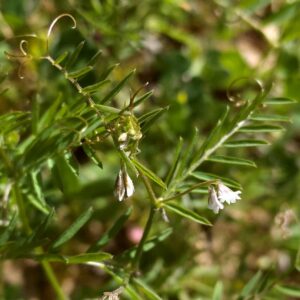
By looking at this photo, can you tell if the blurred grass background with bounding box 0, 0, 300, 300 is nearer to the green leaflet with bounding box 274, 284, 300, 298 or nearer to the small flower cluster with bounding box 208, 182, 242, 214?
the green leaflet with bounding box 274, 284, 300, 298

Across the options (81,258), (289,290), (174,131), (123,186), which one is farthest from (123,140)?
(174,131)

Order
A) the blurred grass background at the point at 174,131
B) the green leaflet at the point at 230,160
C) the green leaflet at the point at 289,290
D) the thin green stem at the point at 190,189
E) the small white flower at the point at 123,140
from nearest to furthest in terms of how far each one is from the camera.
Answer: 1. the small white flower at the point at 123,140
2. the thin green stem at the point at 190,189
3. the green leaflet at the point at 230,160
4. the green leaflet at the point at 289,290
5. the blurred grass background at the point at 174,131

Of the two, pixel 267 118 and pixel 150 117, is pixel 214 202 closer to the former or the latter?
pixel 150 117

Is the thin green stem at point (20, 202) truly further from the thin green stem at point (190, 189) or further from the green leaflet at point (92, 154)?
the thin green stem at point (190, 189)

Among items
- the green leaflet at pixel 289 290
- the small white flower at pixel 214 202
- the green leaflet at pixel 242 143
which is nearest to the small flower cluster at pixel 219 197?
the small white flower at pixel 214 202

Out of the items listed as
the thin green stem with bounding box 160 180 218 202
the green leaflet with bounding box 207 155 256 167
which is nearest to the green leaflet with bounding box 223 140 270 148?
the green leaflet with bounding box 207 155 256 167
